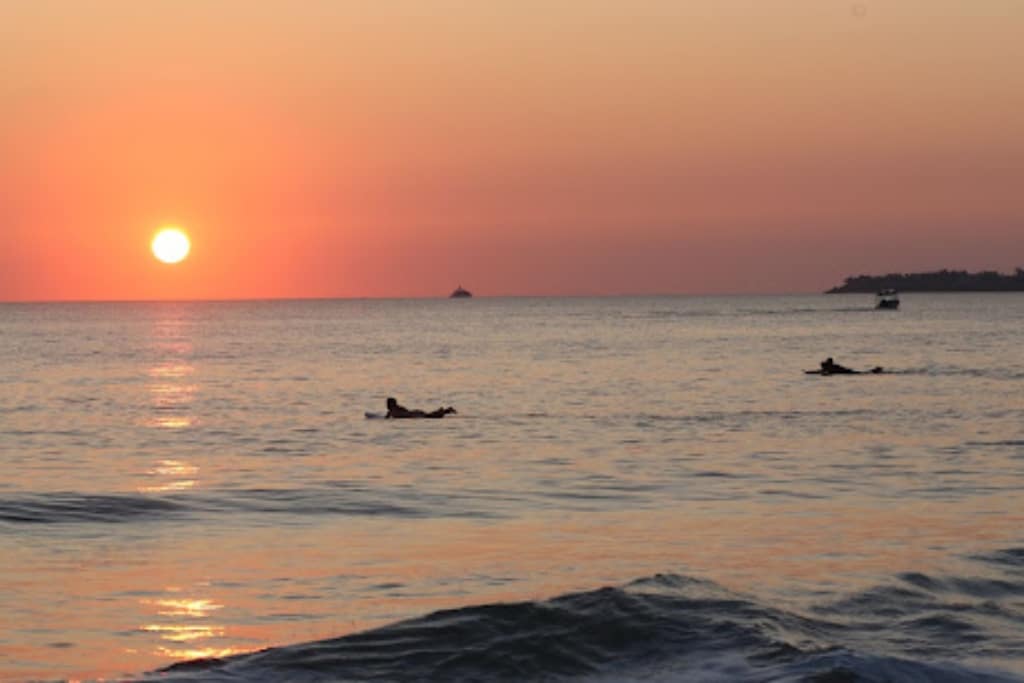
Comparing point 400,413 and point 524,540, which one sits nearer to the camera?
point 524,540

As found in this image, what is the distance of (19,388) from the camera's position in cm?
7244

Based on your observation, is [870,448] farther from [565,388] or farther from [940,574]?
[565,388]

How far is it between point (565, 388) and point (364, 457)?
31.8 meters

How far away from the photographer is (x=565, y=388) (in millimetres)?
69812

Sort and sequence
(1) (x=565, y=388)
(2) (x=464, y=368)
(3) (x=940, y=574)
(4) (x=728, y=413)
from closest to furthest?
(3) (x=940, y=574) → (4) (x=728, y=413) → (1) (x=565, y=388) → (2) (x=464, y=368)

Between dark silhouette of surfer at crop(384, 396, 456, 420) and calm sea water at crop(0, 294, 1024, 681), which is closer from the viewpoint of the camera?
calm sea water at crop(0, 294, 1024, 681)

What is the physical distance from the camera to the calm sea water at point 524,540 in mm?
16172

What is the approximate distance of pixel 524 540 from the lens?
23609 mm

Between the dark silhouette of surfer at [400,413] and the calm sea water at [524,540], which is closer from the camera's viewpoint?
the calm sea water at [524,540]

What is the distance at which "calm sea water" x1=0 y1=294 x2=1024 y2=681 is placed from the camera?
1617 cm

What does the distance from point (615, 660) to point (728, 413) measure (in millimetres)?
37205

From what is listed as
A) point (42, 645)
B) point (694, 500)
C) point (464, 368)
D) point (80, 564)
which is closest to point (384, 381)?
point (464, 368)

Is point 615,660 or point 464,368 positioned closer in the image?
point 615,660

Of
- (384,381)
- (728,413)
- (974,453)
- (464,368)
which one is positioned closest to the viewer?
(974,453)
